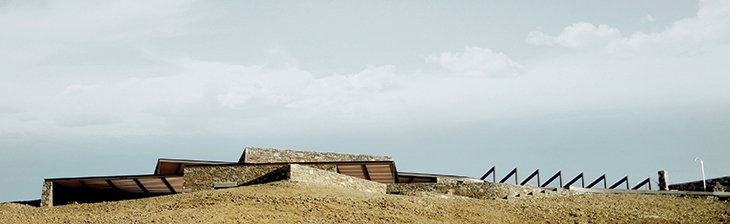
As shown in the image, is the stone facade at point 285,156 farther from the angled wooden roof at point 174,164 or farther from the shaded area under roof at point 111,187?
the shaded area under roof at point 111,187

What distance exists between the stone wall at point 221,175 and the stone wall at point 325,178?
1967 mm

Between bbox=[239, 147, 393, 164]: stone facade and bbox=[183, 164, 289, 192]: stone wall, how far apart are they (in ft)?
11.5

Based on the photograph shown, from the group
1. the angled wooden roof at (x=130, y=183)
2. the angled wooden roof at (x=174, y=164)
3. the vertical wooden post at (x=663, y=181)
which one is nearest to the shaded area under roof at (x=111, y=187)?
the angled wooden roof at (x=130, y=183)

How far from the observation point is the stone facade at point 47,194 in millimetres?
29797

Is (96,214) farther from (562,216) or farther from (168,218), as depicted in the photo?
(562,216)

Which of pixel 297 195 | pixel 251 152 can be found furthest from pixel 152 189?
pixel 297 195

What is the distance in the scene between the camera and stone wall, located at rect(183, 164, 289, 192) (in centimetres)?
2731

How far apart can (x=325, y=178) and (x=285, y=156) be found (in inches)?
283

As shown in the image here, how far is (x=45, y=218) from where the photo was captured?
2212 cm

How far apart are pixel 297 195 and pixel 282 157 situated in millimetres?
11279

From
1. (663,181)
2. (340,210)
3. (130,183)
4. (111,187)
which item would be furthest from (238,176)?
(663,181)

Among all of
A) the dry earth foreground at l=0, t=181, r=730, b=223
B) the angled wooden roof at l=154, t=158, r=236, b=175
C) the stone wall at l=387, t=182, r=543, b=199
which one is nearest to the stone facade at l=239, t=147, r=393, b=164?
the angled wooden roof at l=154, t=158, r=236, b=175

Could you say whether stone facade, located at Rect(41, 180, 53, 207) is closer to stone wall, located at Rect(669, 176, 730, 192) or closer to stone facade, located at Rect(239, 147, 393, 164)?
stone facade, located at Rect(239, 147, 393, 164)

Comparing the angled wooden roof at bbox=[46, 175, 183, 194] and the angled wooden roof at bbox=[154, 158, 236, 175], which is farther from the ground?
the angled wooden roof at bbox=[154, 158, 236, 175]
